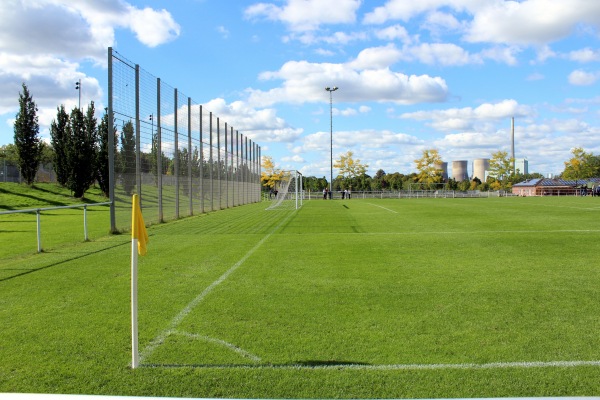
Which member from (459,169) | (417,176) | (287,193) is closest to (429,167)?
(417,176)

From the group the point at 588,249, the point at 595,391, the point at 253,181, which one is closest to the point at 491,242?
the point at 588,249

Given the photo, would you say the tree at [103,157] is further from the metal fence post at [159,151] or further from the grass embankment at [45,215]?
the metal fence post at [159,151]

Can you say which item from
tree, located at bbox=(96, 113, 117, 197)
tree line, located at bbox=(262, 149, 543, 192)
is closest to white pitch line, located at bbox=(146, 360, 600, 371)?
tree, located at bbox=(96, 113, 117, 197)

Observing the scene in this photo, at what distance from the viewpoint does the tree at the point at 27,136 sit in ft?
141

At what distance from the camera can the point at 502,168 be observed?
335ft

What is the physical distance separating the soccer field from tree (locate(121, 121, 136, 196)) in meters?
7.18

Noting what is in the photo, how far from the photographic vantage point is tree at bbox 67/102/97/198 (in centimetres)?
4447

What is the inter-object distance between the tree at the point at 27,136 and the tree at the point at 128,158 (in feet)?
101

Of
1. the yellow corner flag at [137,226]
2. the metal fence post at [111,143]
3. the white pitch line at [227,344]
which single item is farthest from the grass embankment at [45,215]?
the yellow corner flag at [137,226]

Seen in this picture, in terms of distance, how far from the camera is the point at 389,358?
428 centimetres

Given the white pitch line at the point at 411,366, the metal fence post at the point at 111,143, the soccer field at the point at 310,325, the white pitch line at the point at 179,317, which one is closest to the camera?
the soccer field at the point at 310,325

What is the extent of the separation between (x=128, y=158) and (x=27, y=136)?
31.7 m

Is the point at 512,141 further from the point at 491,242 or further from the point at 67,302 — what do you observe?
the point at 67,302

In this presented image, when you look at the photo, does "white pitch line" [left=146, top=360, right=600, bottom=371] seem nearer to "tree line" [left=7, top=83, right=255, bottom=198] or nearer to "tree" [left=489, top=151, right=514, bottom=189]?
"tree line" [left=7, top=83, right=255, bottom=198]
